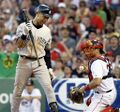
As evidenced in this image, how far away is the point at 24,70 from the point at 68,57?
475cm

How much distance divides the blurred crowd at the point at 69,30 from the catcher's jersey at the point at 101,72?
4.51 metres

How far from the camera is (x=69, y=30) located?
17.3 meters

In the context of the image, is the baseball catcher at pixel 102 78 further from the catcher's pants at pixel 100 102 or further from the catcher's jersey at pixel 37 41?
the catcher's jersey at pixel 37 41

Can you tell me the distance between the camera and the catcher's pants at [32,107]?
13.5 m

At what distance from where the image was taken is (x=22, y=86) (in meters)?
11.2

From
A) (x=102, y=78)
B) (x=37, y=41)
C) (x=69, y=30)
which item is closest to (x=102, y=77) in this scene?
(x=102, y=78)

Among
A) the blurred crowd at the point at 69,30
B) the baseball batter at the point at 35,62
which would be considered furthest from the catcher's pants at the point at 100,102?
the blurred crowd at the point at 69,30

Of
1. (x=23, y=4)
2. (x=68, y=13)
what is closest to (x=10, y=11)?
(x=23, y=4)

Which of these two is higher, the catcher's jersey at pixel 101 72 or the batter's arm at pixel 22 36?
the batter's arm at pixel 22 36

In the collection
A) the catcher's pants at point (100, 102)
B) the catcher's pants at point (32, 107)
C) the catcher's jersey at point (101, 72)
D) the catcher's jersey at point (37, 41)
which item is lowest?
the catcher's pants at point (32, 107)

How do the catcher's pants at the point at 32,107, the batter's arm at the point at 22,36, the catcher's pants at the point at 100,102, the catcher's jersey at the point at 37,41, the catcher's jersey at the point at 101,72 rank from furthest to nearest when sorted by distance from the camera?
the catcher's pants at the point at 32,107 < the catcher's jersey at the point at 37,41 < the batter's arm at the point at 22,36 < the catcher's pants at the point at 100,102 < the catcher's jersey at the point at 101,72

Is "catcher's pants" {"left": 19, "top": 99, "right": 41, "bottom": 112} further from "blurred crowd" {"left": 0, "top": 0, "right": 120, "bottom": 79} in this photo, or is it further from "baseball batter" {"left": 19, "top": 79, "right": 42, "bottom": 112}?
"blurred crowd" {"left": 0, "top": 0, "right": 120, "bottom": 79}

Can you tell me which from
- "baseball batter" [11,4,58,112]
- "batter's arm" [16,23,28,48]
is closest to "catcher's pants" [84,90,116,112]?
"baseball batter" [11,4,58,112]

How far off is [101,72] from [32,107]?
173 inches
